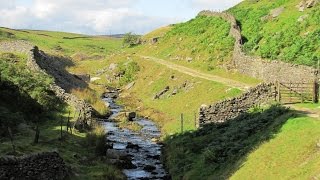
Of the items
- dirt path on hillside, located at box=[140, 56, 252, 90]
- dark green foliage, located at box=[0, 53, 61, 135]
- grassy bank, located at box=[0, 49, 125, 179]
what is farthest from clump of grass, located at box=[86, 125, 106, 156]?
dirt path on hillside, located at box=[140, 56, 252, 90]

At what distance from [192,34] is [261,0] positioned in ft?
57.0

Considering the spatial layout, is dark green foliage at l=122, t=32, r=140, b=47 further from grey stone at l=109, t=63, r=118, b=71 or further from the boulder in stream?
the boulder in stream

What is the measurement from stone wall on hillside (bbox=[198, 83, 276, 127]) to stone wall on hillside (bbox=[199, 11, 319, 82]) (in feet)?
20.3

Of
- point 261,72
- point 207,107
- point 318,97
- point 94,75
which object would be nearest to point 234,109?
point 207,107

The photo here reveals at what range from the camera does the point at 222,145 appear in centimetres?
3909

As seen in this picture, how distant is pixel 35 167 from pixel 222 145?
51.4 ft

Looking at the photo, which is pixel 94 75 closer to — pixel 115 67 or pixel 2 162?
pixel 115 67

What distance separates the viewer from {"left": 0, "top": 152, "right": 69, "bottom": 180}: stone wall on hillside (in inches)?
1129

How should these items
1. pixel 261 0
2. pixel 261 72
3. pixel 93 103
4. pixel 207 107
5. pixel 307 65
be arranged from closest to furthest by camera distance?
pixel 207 107, pixel 307 65, pixel 261 72, pixel 93 103, pixel 261 0

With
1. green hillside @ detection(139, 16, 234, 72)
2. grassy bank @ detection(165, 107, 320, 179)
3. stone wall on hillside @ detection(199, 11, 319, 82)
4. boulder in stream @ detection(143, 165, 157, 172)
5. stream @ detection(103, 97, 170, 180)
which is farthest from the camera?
green hillside @ detection(139, 16, 234, 72)

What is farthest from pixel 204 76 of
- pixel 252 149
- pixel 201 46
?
pixel 252 149

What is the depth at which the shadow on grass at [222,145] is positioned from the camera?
119 feet

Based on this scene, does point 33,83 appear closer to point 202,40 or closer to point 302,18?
point 302,18

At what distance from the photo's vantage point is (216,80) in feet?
225
